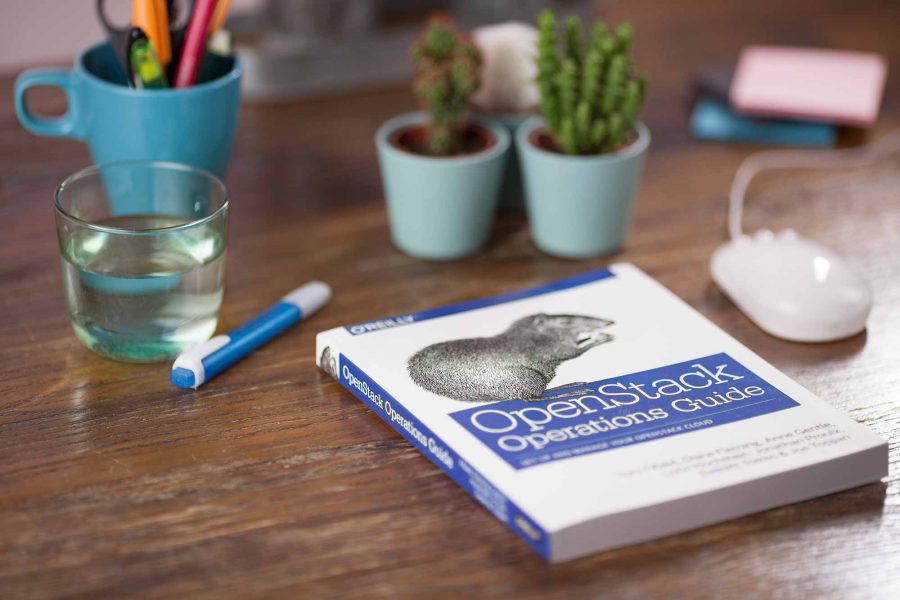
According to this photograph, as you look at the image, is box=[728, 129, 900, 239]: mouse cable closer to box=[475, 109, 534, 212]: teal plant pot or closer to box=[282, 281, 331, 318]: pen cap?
box=[475, 109, 534, 212]: teal plant pot

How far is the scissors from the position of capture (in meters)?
0.81

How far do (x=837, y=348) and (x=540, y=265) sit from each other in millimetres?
247

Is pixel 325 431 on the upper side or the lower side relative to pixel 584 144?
lower

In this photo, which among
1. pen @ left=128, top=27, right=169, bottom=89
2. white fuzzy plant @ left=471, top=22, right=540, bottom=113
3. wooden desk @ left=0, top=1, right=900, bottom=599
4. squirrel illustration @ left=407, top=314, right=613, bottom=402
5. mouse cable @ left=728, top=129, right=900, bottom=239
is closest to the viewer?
wooden desk @ left=0, top=1, right=900, bottom=599

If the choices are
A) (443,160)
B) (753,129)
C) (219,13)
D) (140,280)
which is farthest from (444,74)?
(753,129)

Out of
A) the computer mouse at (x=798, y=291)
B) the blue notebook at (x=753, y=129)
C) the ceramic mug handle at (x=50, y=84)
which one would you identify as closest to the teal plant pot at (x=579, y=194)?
the computer mouse at (x=798, y=291)

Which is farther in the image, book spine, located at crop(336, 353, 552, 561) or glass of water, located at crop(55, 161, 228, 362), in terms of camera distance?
glass of water, located at crop(55, 161, 228, 362)

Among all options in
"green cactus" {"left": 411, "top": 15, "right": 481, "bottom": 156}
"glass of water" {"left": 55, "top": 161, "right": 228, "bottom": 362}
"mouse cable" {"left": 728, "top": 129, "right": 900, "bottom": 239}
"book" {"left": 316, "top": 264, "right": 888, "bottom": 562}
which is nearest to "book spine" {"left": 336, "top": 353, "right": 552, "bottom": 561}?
"book" {"left": 316, "top": 264, "right": 888, "bottom": 562}

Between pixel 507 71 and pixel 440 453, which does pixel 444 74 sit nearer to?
pixel 507 71

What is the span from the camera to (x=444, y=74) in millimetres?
854

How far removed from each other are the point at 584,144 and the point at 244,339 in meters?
0.32

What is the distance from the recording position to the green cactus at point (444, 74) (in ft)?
2.80

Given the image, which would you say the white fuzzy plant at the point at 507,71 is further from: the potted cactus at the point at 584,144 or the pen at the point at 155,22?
the pen at the point at 155,22

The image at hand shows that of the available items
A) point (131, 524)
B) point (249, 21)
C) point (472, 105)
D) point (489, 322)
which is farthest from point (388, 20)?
point (131, 524)
